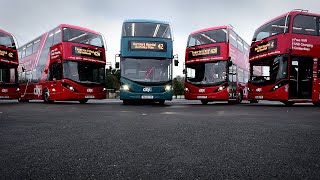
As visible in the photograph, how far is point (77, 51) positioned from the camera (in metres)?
13.4

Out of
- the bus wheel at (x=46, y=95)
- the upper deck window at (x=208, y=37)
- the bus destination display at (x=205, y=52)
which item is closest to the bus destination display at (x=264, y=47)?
the upper deck window at (x=208, y=37)

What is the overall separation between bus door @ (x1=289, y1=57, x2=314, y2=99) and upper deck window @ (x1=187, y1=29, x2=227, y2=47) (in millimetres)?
3345

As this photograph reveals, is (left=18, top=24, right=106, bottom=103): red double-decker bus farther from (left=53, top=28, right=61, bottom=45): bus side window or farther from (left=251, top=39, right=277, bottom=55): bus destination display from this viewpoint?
(left=251, top=39, right=277, bottom=55): bus destination display

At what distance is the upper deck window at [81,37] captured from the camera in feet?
43.2

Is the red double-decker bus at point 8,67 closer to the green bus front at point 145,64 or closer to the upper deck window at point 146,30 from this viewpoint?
the green bus front at point 145,64

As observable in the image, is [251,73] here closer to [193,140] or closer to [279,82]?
[279,82]

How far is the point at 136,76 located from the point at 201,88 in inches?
133

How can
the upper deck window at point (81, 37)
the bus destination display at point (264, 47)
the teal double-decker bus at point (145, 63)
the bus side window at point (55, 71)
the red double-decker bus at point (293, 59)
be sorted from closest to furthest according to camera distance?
the red double-decker bus at point (293, 59), the bus destination display at point (264, 47), the teal double-decker bus at point (145, 63), the upper deck window at point (81, 37), the bus side window at point (55, 71)

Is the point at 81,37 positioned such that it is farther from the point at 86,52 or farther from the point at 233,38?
the point at 233,38

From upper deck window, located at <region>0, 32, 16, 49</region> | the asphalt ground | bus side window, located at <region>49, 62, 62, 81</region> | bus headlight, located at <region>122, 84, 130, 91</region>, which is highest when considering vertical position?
upper deck window, located at <region>0, 32, 16, 49</region>

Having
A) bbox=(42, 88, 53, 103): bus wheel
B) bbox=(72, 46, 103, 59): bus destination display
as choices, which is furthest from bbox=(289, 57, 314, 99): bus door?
bbox=(42, 88, 53, 103): bus wheel

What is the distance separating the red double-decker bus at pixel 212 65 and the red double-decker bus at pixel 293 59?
5.75 ft

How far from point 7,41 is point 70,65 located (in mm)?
3555

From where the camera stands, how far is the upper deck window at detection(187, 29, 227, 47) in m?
13.5
